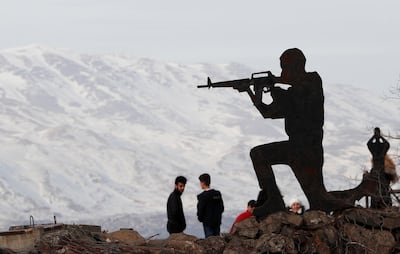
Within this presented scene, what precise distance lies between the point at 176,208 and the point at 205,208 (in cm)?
41

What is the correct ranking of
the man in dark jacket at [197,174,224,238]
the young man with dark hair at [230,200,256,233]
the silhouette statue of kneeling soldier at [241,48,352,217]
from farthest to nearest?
the man in dark jacket at [197,174,224,238]
the young man with dark hair at [230,200,256,233]
the silhouette statue of kneeling soldier at [241,48,352,217]

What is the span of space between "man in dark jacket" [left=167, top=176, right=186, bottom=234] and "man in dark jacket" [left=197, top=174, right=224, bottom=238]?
0.26 m

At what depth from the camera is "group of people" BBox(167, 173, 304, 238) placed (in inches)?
666

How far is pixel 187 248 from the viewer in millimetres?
15914

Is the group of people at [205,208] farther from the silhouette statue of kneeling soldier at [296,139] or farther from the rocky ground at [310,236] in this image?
the rocky ground at [310,236]

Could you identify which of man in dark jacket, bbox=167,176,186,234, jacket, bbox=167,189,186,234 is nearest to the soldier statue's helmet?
man in dark jacket, bbox=167,176,186,234

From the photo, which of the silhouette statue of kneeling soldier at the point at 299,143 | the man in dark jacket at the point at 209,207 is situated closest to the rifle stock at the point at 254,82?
the silhouette statue of kneeling soldier at the point at 299,143

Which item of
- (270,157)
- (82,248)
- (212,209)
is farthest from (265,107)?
(82,248)

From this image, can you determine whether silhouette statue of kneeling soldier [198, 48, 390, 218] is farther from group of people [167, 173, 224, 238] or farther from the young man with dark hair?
group of people [167, 173, 224, 238]

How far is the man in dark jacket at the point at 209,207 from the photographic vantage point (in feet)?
55.5

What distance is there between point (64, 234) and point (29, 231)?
3.29ft

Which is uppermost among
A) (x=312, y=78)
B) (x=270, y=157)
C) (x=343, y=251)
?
(x=312, y=78)

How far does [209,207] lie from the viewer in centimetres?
1702

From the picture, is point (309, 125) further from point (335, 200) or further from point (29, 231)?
point (29, 231)
